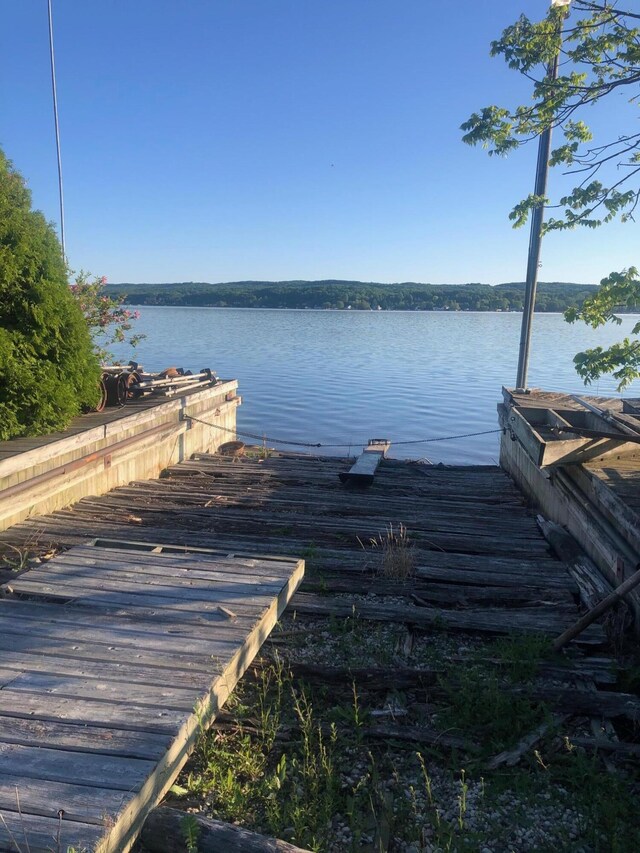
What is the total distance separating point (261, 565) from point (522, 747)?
2137 millimetres

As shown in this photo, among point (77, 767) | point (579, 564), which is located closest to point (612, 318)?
point (579, 564)

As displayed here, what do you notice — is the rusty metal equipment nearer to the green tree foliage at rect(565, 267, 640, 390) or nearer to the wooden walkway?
the wooden walkway

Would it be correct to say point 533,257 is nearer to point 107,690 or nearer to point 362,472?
point 362,472

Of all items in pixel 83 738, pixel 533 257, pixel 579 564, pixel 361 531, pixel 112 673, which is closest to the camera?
pixel 83 738

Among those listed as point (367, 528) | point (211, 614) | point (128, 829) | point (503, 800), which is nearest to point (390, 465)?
point (367, 528)

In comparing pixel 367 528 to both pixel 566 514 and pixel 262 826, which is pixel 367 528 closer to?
pixel 566 514

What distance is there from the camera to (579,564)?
5.77 m

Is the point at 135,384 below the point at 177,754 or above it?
above

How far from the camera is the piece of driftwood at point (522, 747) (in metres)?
3.25

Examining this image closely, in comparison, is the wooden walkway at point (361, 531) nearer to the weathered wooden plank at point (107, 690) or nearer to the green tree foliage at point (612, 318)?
the green tree foliage at point (612, 318)

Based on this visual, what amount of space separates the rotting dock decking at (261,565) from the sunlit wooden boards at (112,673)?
0.05 ft

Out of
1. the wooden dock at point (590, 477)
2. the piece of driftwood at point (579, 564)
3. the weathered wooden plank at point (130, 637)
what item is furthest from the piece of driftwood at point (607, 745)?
the weathered wooden plank at point (130, 637)

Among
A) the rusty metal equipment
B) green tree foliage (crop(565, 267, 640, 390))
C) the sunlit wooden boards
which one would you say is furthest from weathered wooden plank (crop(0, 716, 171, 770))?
the rusty metal equipment

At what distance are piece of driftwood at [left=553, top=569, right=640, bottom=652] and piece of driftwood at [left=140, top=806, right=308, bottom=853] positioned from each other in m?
2.24
